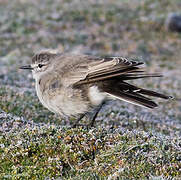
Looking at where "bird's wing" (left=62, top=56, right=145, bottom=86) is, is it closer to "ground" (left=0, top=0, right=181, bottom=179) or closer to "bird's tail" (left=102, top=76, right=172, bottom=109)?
"bird's tail" (left=102, top=76, right=172, bottom=109)

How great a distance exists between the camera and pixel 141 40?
30.8 m

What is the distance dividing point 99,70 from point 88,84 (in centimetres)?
51

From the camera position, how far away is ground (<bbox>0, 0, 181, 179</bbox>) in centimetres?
806

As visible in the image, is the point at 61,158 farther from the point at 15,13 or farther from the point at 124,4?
the point at 124,4

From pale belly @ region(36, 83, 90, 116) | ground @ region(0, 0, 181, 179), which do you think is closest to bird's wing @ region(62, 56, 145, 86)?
pale belly @ region(36, 83, 90, 116)

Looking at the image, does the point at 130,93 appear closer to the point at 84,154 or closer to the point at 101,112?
the point at 84,154

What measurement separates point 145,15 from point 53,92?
28.3m

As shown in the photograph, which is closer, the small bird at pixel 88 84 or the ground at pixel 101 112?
the ground at pixel 101 112

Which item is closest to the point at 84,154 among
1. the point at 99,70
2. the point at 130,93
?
the point at 130,93

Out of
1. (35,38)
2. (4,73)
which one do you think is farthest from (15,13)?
(4,73)

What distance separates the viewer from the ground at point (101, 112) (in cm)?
806

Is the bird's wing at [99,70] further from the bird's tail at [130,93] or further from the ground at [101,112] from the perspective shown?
the ground at [101,112]

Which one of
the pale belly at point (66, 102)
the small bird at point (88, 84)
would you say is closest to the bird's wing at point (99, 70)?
the small bird at point (88, 84)

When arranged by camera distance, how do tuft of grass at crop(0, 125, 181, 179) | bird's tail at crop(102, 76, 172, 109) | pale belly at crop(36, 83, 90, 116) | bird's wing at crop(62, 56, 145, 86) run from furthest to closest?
pale belly at crop(36, 83, 90, 116), bird's wing at crop(62, 56, 145, 86), bird's tail at crop(102, 76, 172, 109), tuft of grass at crop(0, 125, 181, 179)
